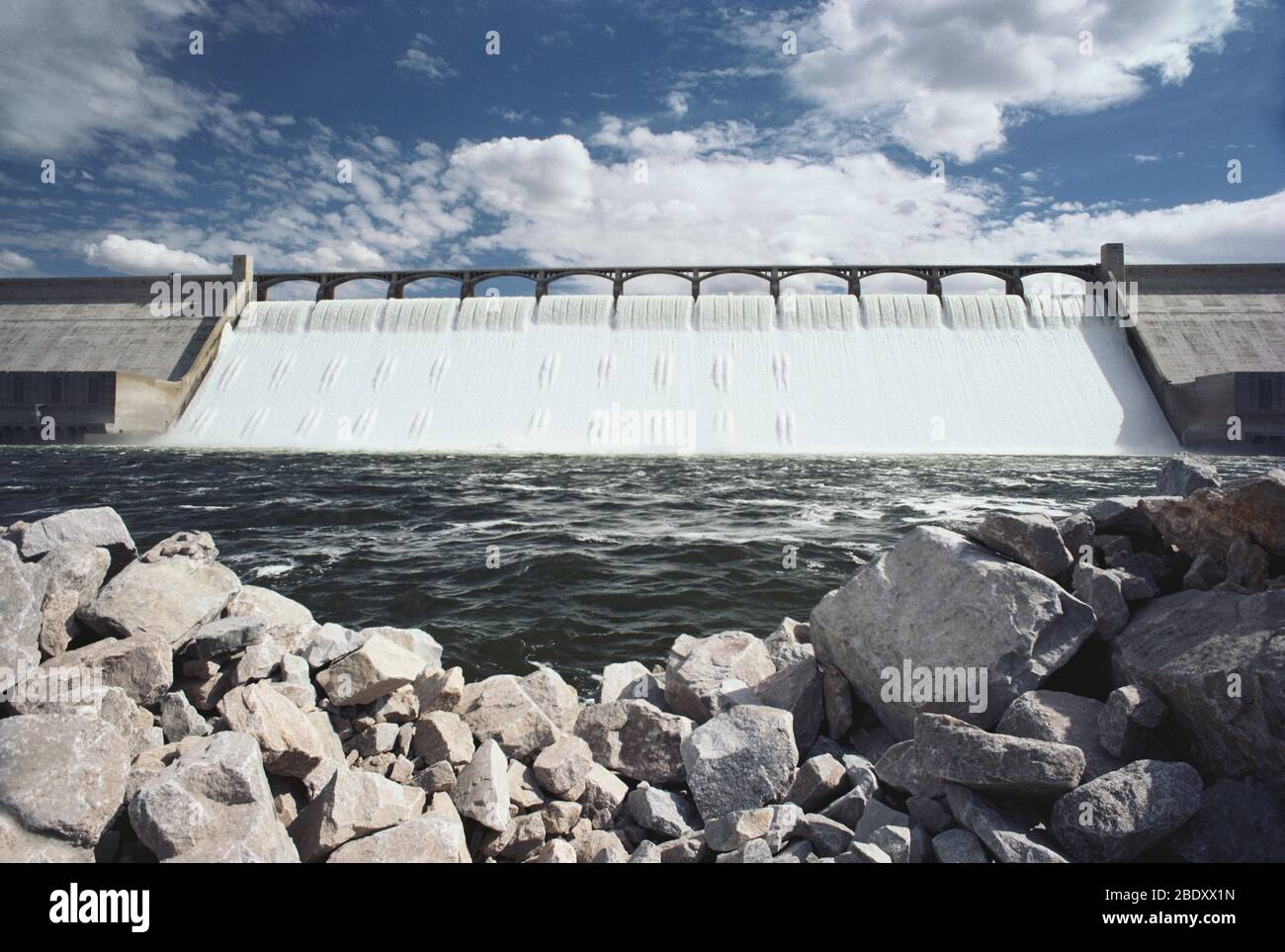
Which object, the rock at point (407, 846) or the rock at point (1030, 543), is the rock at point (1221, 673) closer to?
the rock at point (1030, 543)

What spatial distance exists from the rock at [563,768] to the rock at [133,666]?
234 cm

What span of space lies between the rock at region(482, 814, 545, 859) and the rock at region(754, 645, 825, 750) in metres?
1.69

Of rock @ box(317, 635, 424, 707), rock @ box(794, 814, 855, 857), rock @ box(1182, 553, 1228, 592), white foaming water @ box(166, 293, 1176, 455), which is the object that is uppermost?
white foaming water @ box(166, 293, 1176, 455)

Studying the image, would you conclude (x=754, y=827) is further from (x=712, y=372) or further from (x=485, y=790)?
(x=712, y=372)

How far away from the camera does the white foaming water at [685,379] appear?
34.1m

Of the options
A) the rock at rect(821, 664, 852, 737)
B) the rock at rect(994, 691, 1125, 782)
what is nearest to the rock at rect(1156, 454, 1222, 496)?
the rock at rect(994, 691, 1125, 782)

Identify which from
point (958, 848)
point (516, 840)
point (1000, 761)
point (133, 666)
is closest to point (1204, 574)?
point (1000, 761)

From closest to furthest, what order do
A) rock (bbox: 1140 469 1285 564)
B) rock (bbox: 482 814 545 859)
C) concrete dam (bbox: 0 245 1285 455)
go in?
1. rock (bbox: 482 814 545 859)
2. rock (bbox: 1140 469 1285 564)
3. concrete dam (bbox: 0 245 1285 455)

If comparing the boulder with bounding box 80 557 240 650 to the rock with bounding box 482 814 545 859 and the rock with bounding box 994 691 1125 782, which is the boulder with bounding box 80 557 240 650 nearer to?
the rock with bounding box 482 814 545 859

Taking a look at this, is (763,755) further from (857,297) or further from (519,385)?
(857,297)

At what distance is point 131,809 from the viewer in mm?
2957

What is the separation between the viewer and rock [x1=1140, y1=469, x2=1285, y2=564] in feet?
14.4
